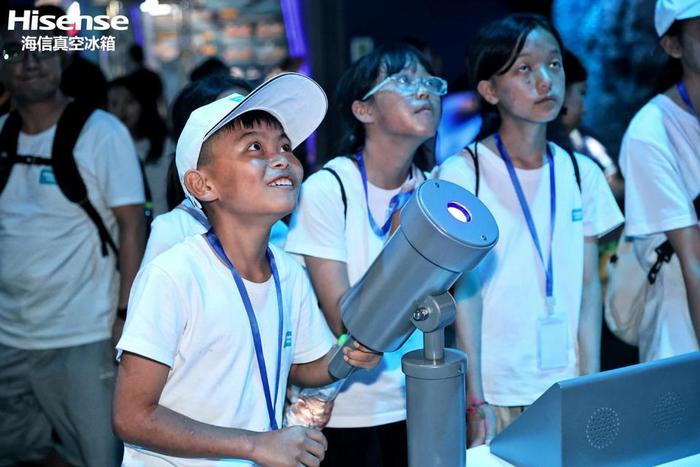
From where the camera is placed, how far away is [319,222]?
2426 mm

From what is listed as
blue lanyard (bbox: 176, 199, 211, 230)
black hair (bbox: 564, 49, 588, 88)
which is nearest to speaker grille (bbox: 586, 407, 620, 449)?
blue lanyard (bbox: 176, 199, 211, 230)

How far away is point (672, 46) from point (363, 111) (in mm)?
964

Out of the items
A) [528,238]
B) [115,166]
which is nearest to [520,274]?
[528,238]

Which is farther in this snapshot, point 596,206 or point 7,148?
point 7,148

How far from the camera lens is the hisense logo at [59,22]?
2367 millimetres

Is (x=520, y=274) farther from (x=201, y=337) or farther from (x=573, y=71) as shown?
(x=573, y=71)

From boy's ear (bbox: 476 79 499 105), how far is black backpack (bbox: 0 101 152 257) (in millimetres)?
1288

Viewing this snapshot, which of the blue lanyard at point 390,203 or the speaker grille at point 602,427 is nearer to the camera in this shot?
the speaker grille at point 602,427

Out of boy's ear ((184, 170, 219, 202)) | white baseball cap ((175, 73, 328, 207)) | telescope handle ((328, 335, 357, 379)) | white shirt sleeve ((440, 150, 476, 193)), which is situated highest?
white baseball cap ((175, 73, 328, 207))

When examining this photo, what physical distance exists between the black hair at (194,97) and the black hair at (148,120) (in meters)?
1.47

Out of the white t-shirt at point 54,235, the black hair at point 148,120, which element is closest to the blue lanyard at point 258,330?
the white t-shirt at point 54,235

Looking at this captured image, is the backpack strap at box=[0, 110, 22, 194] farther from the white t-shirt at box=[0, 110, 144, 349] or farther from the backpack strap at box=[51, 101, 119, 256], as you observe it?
the backpack strap at box=[51, 101, 119, 256]

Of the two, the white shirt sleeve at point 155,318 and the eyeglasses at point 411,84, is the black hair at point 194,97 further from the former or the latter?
the white shirt sleeve at point 155,318

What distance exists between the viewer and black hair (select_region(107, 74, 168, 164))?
4.16 meters
